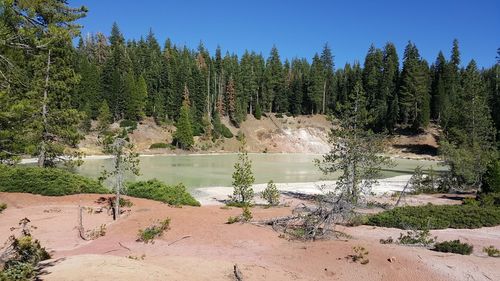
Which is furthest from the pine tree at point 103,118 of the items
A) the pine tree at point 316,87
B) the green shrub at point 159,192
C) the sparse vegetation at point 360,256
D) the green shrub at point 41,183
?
the sparse vegetation at point 360,256

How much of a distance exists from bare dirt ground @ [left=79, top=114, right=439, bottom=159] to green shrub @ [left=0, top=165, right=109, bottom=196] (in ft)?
156

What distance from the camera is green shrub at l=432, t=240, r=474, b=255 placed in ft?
45.8

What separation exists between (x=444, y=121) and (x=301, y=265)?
3288 inches

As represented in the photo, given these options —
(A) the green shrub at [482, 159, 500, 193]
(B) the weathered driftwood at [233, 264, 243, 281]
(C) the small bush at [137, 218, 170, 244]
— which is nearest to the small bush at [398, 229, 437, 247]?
(B) the weathered driftwood at [233, 264, 243, 281]

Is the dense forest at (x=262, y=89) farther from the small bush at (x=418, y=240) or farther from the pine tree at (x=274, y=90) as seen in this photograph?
the small bush at (x=418, y=240)

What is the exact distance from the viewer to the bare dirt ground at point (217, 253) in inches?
422

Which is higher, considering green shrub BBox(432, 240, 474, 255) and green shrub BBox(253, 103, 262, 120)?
green shrub BBox(253, 103, 262, 120)

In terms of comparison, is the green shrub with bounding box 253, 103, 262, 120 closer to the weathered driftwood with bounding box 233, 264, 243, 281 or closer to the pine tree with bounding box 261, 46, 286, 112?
the pine tree with bounding box 261, 46, 286, 112

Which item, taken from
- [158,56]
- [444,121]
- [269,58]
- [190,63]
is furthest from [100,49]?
[444,121]

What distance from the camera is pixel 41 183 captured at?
22156 mm

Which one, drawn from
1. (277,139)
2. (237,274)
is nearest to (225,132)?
(277,139)

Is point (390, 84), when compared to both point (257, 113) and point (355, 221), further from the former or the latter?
point (355, 221)

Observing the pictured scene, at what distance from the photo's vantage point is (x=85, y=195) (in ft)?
72.8

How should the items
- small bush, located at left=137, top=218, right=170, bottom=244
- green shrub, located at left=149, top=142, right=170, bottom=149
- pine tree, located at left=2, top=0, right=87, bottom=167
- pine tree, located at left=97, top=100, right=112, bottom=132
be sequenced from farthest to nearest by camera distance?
1. green shrub, located at left=149, top=142, right=170, bottom=149
2. pine tree, located at left=97, top=100, right=112, bottom=132
3. pine tree, located at left=2, top=0, right=87, bottom=167
4. small bush, located at left=137, top=218, right=170, bottom=244
